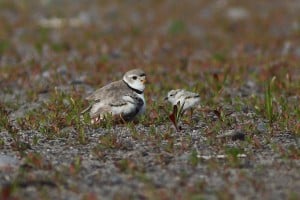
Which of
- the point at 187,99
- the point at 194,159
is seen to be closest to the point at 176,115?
the point at 187,99

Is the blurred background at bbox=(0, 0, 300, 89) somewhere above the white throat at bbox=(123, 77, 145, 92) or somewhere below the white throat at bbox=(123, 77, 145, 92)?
above

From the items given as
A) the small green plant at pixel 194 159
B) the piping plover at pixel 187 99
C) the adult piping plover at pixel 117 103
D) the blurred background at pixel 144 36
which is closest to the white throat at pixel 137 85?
the adult piping plover at pixel 117 103

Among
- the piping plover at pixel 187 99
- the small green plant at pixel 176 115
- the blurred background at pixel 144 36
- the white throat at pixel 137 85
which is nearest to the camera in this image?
the small green plant at pixel 176 115

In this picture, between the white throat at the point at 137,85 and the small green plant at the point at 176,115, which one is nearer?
the small green plant at the point at 176,115

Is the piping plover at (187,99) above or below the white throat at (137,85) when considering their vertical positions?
below

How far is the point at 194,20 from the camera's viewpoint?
19812mm

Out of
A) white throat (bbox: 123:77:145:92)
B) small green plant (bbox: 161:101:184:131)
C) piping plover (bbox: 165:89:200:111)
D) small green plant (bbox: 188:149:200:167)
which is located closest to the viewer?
small green plant (bbox: 188:149:200:167)

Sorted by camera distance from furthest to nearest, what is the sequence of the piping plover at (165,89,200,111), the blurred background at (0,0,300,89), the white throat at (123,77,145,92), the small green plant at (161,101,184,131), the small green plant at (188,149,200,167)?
1. the blurred background at (0,0,300,89)
2. the piping plover at (165,89,200,111)
3. the white throat at (123,77,145,92)
4. the small green plant at (161,101,184,131)
5. the small green plant at (188,149,200,167)

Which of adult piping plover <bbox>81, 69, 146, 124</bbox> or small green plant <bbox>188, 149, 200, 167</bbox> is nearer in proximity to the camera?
small green plant <bbox>188, 149, 200, 167</bbox>

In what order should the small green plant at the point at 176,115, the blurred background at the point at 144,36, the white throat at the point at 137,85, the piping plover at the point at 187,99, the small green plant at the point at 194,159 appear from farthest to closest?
the blurred background at the point at 144,36 < the piping plover at the point at 187,99 < the white throat at the point at 137,85 < the small green plant at the point at 176,115 < the small green plant at the point at 194,159

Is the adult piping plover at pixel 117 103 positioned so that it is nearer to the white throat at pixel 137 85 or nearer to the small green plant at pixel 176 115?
the white throat at pixel 137 85

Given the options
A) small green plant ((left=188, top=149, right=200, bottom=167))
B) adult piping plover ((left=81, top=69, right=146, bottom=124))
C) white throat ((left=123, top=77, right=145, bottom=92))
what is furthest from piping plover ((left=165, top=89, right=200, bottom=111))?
small green plant ((left=188, top=149, right=200, bottom=167))

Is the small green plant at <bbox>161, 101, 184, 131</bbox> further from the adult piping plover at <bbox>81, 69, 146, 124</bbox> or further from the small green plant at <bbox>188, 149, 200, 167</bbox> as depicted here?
the small green plant at <bbox>188, 149, 200, 167</bbox>

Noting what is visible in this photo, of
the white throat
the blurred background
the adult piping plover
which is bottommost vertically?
the adult piping plover
